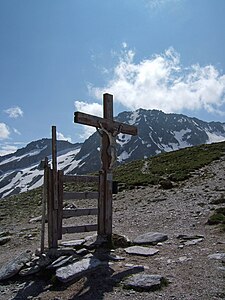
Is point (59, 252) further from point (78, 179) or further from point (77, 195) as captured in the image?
point (78, 179)

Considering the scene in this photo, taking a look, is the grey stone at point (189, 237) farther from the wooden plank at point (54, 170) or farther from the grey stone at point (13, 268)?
the grey stone at point (13, 268)

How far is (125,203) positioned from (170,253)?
14.8m

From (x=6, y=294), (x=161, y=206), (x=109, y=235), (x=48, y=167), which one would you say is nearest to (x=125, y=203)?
(x=161, y=206)

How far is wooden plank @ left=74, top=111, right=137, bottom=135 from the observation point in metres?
9.97

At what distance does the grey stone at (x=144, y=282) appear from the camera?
271 inches

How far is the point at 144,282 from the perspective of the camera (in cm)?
707

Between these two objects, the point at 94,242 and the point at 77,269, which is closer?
the point at 77,269

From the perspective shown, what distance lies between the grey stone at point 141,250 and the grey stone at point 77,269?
1.48 meters

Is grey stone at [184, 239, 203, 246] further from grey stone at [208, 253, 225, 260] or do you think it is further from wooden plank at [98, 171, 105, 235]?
wooden plank at [98, 171, 105, 235]

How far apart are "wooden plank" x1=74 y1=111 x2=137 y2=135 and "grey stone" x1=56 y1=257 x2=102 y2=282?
4033 millimetres

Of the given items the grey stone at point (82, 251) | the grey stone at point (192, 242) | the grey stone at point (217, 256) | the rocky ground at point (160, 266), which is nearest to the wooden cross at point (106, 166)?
the rocky ground at point (160, 266)

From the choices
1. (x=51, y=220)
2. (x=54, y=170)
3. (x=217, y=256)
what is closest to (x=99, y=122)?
(x=54, y=170)

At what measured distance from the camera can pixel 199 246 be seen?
33.0 ft

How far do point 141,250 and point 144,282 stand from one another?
269cm
